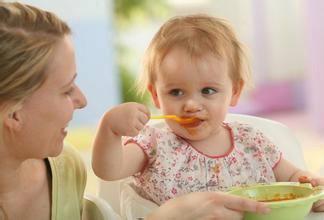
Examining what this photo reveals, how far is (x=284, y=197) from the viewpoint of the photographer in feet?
3.54

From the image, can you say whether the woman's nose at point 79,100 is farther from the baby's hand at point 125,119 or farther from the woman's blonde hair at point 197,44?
the woman's blonde hair at point 197,44

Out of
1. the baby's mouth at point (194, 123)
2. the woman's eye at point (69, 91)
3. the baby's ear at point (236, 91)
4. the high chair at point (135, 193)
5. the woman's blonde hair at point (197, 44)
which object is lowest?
the high chair at point (135, 193)

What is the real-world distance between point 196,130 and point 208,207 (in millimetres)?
271

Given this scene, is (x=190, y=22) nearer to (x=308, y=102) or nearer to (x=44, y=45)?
(x=44, y=45)

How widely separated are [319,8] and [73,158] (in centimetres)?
284

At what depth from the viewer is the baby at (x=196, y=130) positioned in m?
1.20

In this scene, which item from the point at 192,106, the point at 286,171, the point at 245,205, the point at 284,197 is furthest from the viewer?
the point at 286,171

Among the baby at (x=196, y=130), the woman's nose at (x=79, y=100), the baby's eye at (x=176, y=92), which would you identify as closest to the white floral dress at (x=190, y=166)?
the baby at (x=196, y=130)

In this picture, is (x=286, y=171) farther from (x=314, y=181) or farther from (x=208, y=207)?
(x=208, y=207)

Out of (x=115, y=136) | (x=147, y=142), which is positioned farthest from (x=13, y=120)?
(x=147, y=142)

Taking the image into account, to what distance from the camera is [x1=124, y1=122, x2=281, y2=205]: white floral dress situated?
1223 millimetres

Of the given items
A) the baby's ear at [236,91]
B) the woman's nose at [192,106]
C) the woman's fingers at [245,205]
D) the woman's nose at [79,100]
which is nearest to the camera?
the woman's fingers at [245,205]

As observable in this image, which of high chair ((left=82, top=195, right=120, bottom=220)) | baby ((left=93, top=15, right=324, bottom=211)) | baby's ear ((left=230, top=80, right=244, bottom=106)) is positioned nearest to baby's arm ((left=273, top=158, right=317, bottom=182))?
baby ((left=93, top=15, right=324, bottom=211))

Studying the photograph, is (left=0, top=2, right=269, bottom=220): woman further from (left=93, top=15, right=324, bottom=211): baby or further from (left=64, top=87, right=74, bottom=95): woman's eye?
(left=93, top=15, right=324, bottom=211): baby
